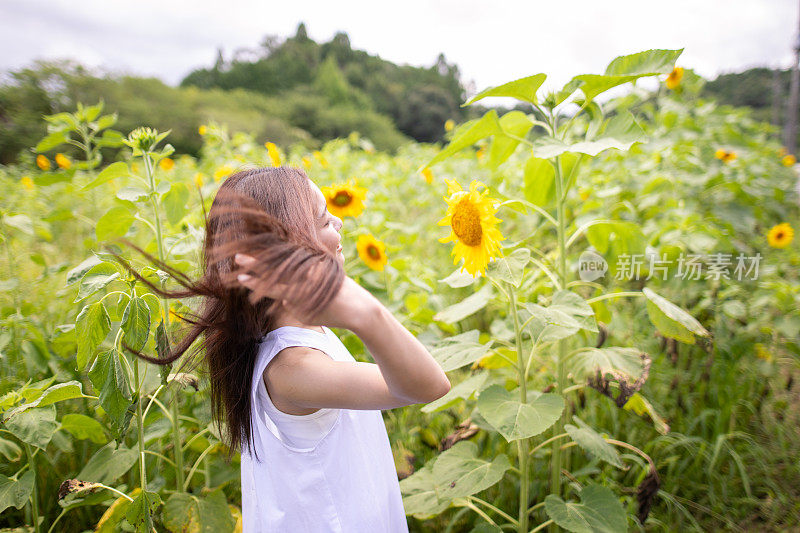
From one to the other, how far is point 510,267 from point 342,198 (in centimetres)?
76

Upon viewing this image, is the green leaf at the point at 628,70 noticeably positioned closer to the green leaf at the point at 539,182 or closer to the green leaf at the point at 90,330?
the green leaf at the point at 539,182

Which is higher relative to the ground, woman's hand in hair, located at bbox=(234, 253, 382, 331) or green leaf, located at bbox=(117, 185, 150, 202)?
green leaf, located at bbox=(117, 185, 150, 202)

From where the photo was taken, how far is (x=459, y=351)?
3.50 feet

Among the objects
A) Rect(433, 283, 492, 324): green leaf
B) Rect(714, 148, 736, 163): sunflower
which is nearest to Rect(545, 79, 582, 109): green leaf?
Rect(433, 283, 492, 324): green leaf

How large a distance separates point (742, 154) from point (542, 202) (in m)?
2.63

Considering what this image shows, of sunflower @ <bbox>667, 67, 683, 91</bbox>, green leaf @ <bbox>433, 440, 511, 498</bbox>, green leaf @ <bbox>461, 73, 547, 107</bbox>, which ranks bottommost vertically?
green leaf @ <bbox>433, 440, 511, 498</bbox>

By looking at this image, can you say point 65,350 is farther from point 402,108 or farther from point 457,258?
point 402,108

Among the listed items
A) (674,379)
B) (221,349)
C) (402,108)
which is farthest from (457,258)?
(402,108)

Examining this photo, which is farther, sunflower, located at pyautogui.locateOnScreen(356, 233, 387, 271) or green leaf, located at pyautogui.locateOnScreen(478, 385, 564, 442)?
sunflower, located at pyautogui.locateOnScreen(356, 233, 387, 271)

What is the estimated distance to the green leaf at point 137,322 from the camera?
2.59 feet

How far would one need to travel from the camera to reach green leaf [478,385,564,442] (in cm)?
90

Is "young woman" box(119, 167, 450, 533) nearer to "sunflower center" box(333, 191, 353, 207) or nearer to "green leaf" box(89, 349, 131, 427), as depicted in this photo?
"green leaf" box(89, 349, 131, 427)

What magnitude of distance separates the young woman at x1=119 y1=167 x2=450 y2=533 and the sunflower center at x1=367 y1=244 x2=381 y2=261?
0.63m

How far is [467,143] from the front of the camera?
107 cm
